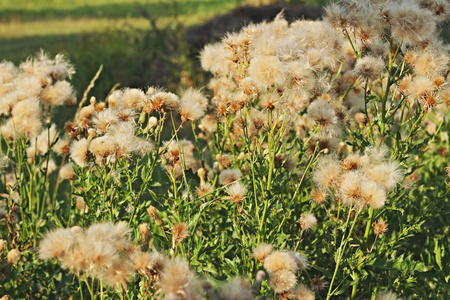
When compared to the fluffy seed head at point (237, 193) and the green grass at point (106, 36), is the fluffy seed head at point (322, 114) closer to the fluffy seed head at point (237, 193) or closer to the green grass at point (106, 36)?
the fluffy seed head at point (237, 193)

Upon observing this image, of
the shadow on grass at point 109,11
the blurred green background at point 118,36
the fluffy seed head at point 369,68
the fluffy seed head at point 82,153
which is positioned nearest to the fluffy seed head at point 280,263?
the fluffy seed head at point 82,153

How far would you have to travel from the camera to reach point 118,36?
1312 cm

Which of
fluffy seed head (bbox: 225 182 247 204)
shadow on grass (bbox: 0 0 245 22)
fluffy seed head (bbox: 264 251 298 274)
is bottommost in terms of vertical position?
shadow on grass (bbox: 0 0 245 22)

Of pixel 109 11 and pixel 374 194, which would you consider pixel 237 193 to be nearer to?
pixel 374 194

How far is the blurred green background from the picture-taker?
8.49 metres

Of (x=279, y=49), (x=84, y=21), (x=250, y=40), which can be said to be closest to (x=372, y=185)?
(x=279, y=49)

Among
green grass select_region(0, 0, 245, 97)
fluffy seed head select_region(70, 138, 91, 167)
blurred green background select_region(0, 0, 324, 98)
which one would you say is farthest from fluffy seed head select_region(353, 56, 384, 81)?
blurred green background select_region(0, 0, 324, 98)

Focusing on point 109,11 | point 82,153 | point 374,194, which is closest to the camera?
point 374,194

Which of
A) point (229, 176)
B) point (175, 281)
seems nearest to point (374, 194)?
point (229, 176)

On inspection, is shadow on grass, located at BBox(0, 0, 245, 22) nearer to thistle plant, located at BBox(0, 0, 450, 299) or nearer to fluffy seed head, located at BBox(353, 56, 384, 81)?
thistle plant, located at BBox(0, 0, 450, 299)

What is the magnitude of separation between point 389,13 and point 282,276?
4.26ft

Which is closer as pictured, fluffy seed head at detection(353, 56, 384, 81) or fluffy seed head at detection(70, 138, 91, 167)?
fluffy seed head at detection(70, 138, 91, 167)

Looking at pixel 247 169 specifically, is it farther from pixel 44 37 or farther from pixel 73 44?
pixel 44 37

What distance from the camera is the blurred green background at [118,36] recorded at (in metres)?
8.49
